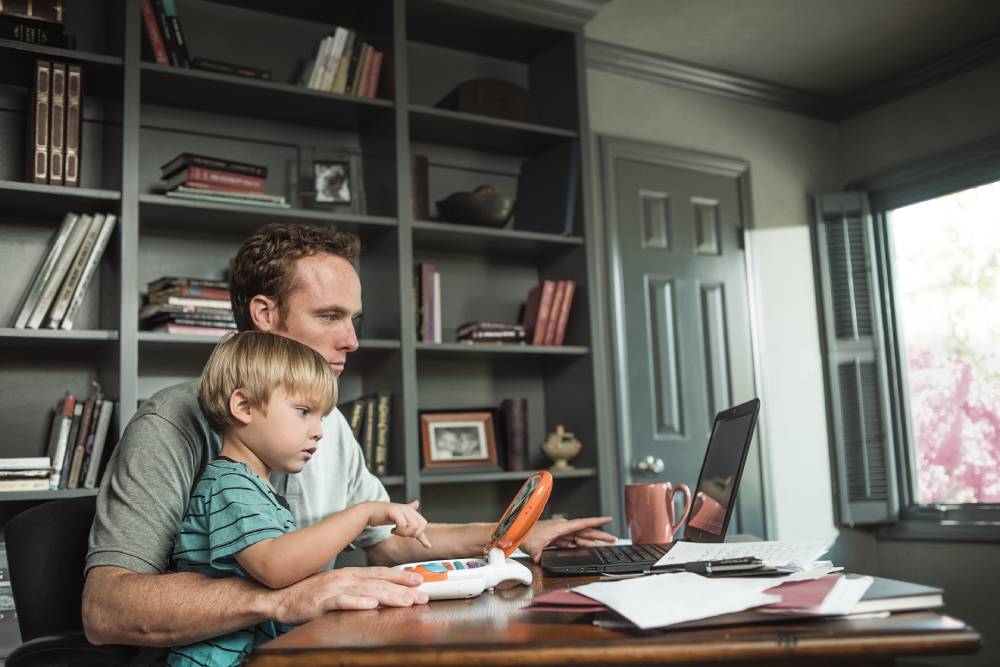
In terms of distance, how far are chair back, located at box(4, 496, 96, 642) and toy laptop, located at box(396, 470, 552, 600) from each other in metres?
0.59

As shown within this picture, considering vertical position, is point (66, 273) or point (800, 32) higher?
point (800, 32)

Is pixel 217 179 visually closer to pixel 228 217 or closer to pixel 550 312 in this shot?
pixel 228 217

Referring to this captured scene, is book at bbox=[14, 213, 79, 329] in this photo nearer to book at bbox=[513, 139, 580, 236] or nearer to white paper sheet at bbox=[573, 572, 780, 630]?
book at bbox=[513, 139, 580, 236]

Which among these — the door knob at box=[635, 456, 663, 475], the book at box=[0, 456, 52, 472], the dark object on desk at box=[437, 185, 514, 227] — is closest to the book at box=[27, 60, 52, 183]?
the book at box=[0, 456, 52, 472]

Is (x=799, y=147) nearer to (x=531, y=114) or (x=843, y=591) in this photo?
(x=531, y=114)

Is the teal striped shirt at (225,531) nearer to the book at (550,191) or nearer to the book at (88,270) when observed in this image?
the book at (88,270)

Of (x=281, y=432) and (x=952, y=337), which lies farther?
(x=952, y=337)

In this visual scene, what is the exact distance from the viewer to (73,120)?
8.07ft

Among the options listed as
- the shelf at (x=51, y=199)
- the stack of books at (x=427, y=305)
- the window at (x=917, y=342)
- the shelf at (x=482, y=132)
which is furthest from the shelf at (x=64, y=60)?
the window at (x=917, y=342)

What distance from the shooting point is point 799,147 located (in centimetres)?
438

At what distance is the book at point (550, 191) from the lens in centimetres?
326

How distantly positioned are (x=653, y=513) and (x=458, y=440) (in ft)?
5.01

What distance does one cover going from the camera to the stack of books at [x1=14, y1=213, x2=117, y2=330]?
239 centimetres

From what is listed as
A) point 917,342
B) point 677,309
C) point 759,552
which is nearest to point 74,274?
point 759,552
